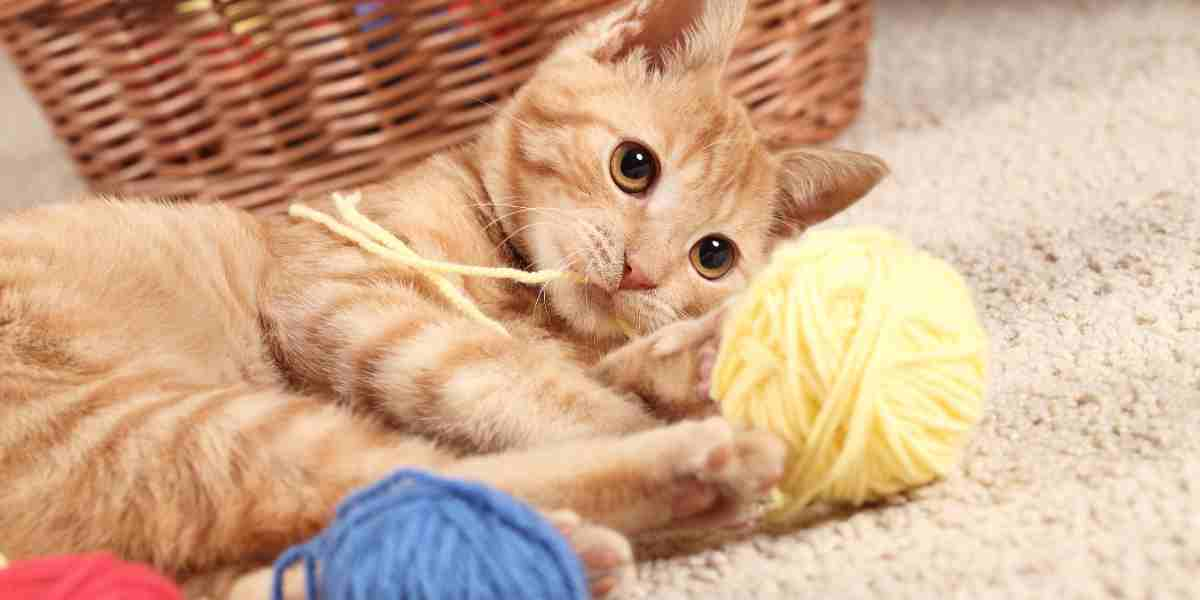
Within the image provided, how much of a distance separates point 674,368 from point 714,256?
1.03 feet

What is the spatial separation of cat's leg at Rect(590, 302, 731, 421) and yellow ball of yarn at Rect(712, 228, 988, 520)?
75 mm

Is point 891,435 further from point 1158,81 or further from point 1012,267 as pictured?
point 1158,81

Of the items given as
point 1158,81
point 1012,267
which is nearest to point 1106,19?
point 1158,81

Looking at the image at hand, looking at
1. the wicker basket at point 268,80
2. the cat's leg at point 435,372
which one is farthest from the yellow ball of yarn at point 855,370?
the wicker basket at point 268,80

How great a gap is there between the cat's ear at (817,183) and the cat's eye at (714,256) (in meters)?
0.13

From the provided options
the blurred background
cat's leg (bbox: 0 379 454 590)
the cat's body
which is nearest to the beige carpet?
the blurred background

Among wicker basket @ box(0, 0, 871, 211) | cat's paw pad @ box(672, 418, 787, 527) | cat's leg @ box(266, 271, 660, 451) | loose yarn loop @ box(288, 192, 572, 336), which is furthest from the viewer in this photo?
wicker basket @ box(0, 0, 871, 211)

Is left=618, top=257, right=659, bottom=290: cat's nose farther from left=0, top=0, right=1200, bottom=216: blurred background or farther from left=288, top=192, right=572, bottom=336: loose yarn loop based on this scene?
left=0, top=0, right=1200, bottom=216: blurred background

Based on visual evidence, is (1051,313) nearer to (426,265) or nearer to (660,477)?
(660,477)

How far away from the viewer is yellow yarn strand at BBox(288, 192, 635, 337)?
1.21 metres

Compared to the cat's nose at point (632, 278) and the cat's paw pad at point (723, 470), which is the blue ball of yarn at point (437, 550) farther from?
the cat's nose at point (632, 278)

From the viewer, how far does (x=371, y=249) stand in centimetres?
123

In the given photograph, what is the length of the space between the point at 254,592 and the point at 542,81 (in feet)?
2.75

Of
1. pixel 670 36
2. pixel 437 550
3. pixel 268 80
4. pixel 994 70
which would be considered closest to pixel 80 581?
pixel 437 550
